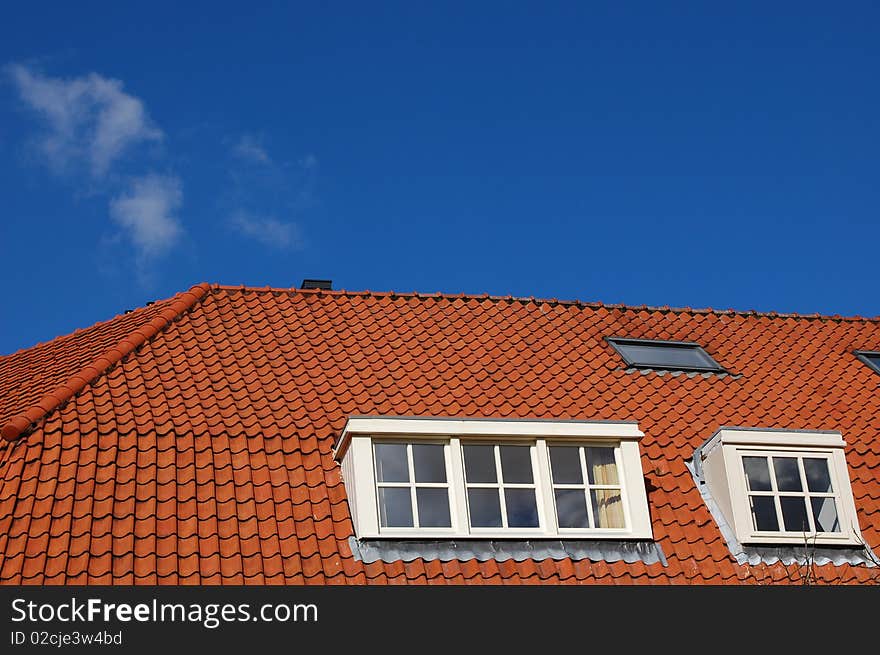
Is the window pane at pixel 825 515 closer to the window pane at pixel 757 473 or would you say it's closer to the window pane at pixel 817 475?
the window pane at pixel 817 475

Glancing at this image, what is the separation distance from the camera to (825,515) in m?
12.8

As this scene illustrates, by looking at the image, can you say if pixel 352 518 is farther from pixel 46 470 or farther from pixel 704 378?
pixel 704 378

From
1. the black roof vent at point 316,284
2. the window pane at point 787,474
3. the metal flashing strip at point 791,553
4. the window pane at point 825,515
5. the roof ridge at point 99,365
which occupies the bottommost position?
the metal flashing strip at point 791,553

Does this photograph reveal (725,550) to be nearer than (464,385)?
Yes

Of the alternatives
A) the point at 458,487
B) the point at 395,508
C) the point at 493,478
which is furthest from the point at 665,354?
the point at 395,508

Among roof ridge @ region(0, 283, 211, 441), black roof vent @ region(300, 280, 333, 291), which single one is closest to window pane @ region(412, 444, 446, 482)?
roof ridge @ region(0, 283, 211, 441)

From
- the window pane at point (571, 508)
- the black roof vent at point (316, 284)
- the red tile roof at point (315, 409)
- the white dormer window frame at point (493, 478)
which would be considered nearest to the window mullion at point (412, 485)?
the white dormer window frame at point (493, 478)

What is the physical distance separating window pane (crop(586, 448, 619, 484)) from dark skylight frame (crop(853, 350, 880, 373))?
544cm

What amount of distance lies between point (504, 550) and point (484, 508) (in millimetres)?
508

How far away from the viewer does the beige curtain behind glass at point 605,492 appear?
12.4m

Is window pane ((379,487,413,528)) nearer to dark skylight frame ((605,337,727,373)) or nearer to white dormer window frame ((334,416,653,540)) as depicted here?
white dormer window frame ((334,416,653,540))

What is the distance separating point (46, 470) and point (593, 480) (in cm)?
550
